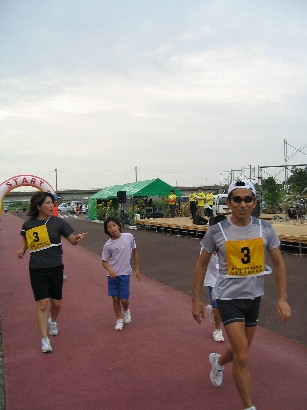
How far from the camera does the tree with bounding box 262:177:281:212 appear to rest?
27.2 m

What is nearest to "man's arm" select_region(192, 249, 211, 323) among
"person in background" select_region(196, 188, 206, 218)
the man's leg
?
the man's leg

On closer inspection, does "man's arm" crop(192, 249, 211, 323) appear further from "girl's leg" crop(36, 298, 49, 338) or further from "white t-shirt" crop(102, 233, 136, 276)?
"white t-shirt" crop(102, 233, 136, 276)

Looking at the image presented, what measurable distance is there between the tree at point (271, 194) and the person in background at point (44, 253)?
2322 centimetres

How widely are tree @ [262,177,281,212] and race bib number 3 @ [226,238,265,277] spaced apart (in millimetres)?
24384

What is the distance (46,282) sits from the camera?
5.15 m

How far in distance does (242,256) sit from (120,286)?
2778 mm

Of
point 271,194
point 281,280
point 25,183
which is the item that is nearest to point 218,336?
point 281,280

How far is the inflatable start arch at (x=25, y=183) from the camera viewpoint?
14.7 meters

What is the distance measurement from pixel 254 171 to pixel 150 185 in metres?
7.23

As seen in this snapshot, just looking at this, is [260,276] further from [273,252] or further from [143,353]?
[143,353]

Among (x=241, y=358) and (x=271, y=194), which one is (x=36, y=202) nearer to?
(x=241, y=358)

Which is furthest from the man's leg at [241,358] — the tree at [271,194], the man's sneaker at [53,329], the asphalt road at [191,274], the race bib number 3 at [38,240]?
the tree at [271,194]

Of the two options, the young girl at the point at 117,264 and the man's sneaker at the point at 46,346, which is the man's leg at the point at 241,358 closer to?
the man's sneaker at the point at 46,346

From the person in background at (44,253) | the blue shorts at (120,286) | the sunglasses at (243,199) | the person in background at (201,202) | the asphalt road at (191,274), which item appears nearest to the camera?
the sunglasses at (243,199)
